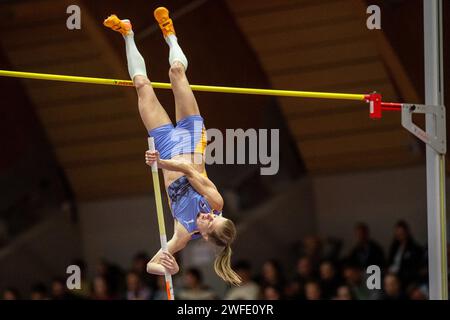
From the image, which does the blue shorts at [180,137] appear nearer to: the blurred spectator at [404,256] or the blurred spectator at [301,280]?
the blurred spectator at [301,280]

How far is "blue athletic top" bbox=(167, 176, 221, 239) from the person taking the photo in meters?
9.41

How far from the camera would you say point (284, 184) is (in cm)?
1455

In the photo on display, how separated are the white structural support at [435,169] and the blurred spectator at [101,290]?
428 cm

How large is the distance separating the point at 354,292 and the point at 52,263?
418 cm

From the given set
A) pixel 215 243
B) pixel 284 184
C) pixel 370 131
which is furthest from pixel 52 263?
pixel 215 243

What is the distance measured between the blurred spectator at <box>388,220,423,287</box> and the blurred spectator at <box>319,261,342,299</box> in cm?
57

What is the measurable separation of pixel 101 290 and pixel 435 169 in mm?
4482

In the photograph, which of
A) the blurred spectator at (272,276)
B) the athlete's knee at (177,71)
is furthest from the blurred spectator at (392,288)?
the athlete's knee at (177,71)

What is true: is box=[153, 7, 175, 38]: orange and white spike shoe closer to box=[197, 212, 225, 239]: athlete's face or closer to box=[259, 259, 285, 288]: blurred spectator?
box=[197, 212, 225, 239]: athlete's face

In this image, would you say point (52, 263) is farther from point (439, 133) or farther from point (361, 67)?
point (439, 133)

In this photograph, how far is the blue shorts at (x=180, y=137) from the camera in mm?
9555

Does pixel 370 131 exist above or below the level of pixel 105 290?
above
